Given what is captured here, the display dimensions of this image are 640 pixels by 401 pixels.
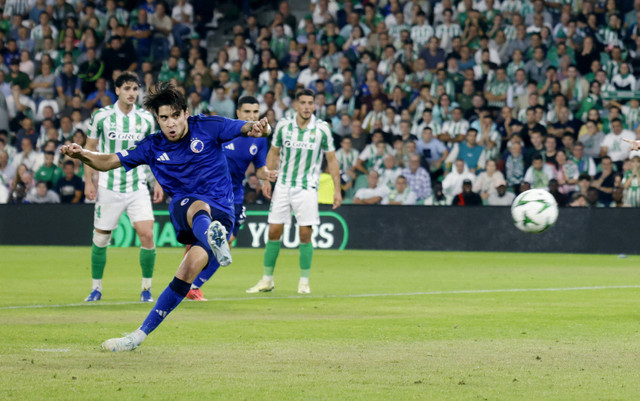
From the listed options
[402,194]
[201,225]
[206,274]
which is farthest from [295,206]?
[402,194]

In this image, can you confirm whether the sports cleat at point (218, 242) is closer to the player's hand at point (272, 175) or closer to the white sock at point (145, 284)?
the white sock at point (145, 284)

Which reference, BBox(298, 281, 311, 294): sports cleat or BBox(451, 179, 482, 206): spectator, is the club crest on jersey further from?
BBox(451, 179, 482, 206): spectator

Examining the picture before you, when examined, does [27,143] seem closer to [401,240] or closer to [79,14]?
[79,14]

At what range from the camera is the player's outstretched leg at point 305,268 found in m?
12.4

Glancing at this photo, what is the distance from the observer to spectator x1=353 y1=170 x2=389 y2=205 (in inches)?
856

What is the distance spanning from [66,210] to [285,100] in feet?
17.3

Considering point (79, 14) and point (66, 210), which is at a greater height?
point (79, 14)

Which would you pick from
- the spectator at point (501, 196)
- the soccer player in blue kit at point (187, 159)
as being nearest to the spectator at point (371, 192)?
the spectator at point (501, 196)

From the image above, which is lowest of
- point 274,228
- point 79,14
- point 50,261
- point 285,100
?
point 50,261

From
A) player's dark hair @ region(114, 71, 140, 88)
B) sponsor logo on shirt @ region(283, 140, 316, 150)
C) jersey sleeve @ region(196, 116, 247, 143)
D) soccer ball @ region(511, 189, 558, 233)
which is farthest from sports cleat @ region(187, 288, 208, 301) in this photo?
jersey sleeve @ region(196, 116, 247, 143)

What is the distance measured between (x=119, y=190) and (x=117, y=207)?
180mm

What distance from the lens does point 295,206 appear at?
12.8 meters

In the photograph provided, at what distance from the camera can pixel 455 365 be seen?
683 cm

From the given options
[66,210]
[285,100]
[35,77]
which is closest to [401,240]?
[285,100]
